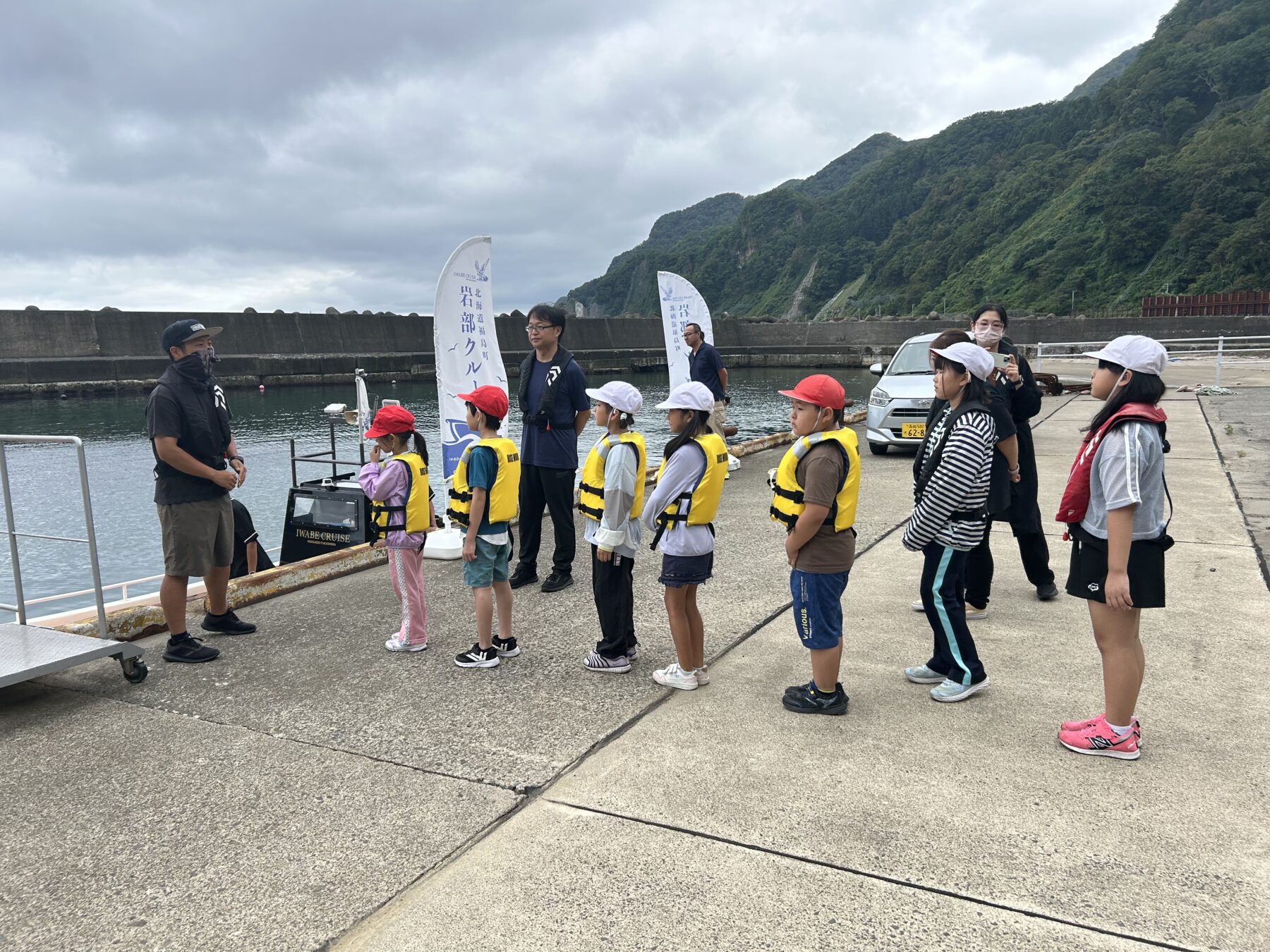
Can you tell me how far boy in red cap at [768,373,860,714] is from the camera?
3.49 meters

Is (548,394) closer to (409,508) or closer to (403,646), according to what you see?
(409,508)

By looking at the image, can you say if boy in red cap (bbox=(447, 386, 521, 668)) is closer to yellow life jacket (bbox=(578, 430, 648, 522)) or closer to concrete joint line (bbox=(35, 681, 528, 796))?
yellow life jacket (bbox=(578, 430, 648, 522))

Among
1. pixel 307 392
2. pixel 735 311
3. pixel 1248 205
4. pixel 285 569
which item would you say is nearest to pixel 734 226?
pixel 735 311

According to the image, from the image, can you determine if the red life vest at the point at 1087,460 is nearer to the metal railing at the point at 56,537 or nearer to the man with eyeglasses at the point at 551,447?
the man with eyeglasses at the point at 551,447

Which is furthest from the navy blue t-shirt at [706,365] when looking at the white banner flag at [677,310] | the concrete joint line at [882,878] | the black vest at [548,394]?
the concrete joint line at [882,878]

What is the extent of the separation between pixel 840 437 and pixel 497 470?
1.87m

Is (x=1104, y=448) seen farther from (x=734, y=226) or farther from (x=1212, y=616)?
(x=734, y=226)

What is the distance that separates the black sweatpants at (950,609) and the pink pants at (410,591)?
2.76m

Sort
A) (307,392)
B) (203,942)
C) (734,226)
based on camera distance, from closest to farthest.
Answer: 1. (203,942)
2. (307,392)
3. (734,226)

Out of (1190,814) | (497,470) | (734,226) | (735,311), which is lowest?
(1190,814)

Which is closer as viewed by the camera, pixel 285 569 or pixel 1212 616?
pixel 1212 616

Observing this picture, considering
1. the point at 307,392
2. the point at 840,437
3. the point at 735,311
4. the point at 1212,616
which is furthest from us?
the point at 735,311

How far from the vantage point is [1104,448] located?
3.12 metres

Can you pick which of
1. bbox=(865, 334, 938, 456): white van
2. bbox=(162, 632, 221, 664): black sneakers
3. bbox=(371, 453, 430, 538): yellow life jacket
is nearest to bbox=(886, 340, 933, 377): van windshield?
bbox=(865, 334, 938, 456): white van
